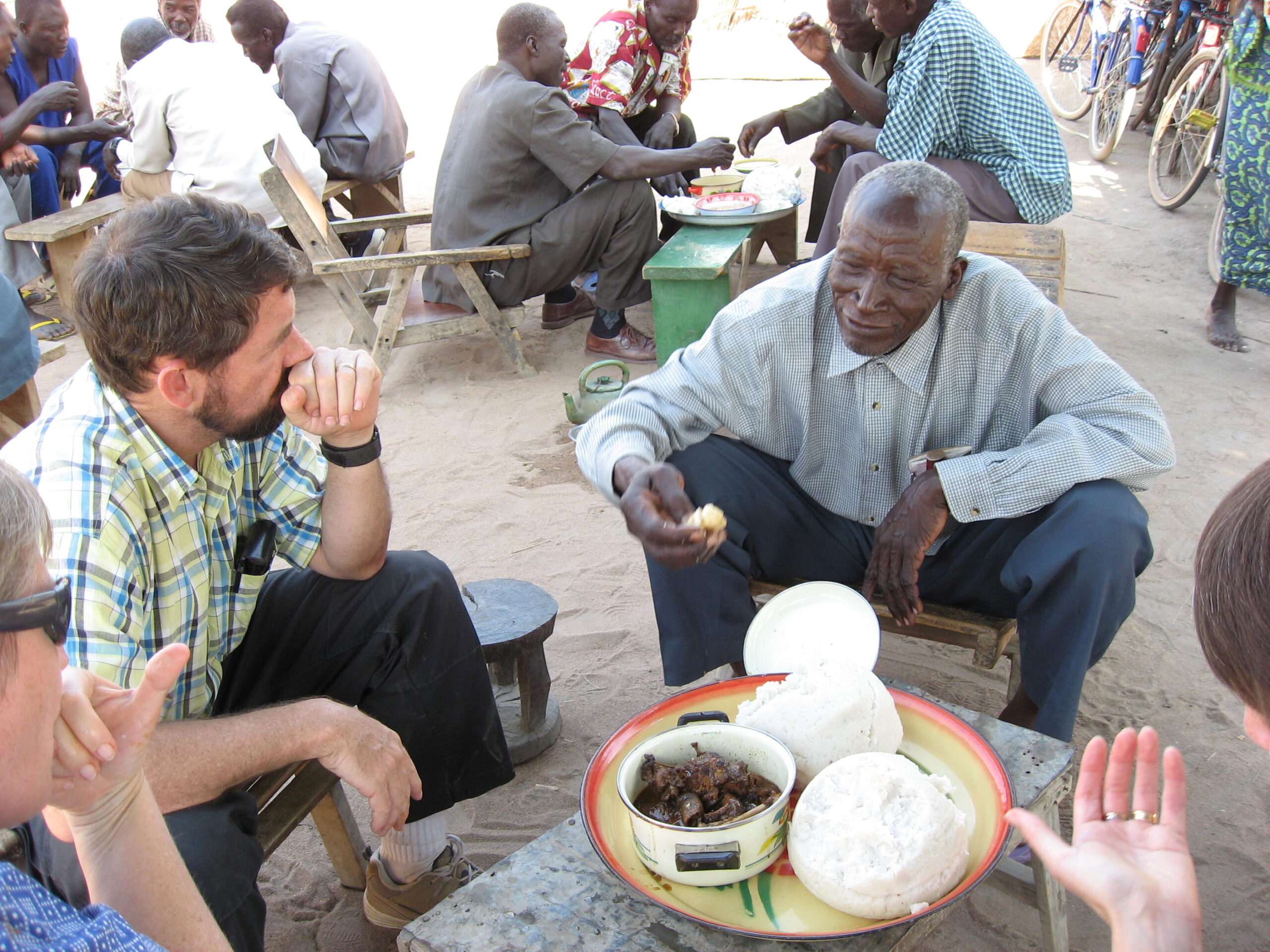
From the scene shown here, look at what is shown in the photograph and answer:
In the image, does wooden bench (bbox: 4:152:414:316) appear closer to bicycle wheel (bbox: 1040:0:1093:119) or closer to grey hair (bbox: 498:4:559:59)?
grey hair (bbox: 498:4:559:59)

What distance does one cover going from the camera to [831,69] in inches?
168

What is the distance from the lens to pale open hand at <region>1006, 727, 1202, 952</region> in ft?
3.42

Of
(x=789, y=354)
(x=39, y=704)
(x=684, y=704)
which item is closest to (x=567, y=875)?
(x=684, y=704)

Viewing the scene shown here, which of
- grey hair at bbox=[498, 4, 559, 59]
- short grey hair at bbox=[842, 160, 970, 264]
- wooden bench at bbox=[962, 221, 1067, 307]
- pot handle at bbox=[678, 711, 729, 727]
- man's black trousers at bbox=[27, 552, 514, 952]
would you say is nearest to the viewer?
pot handle at bbox=[678, 711, 729, 727]

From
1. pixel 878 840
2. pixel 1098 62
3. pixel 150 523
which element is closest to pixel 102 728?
pixel 150 523

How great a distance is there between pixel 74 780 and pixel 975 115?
3893 mm

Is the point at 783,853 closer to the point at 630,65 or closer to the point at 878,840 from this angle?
the point at 878,840

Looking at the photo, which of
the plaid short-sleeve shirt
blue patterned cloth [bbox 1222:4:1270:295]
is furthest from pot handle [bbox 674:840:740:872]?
the plaid short-sleeve shirt

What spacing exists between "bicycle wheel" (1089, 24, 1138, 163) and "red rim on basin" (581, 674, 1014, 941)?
7426 mm

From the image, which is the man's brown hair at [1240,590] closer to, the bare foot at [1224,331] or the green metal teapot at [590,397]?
the green metal teapot at [590,397]

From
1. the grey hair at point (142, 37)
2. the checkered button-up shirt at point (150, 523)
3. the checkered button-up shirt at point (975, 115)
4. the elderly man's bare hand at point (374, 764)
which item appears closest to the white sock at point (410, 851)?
the elderly man's bare hand at point (374, 764)

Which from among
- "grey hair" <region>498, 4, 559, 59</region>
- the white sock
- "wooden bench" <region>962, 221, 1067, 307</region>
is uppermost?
"grey hair" <region>498, 4, 559, 59</region>

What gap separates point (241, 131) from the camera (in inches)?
201

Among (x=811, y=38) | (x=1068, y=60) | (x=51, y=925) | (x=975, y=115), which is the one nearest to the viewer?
(x=51, y=925)
